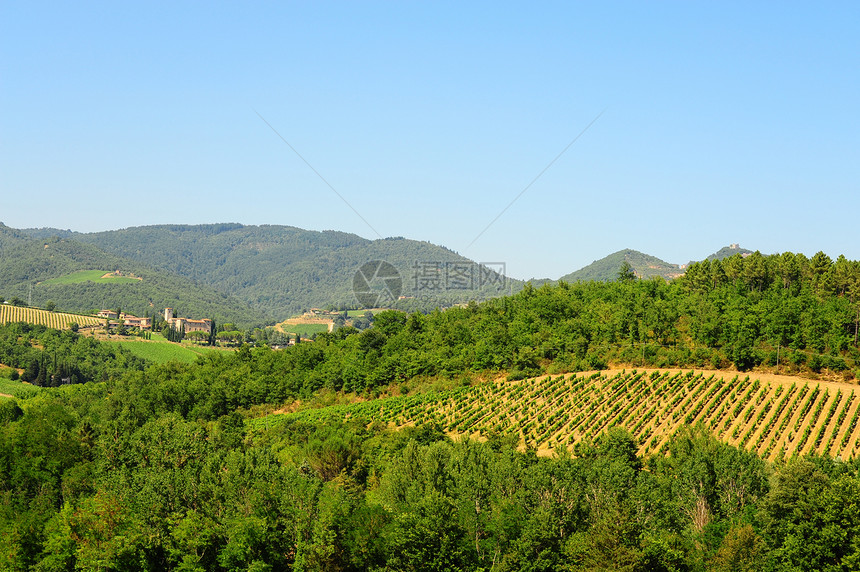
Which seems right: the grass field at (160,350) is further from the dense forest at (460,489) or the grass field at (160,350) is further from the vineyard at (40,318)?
the dense forest at (460,489)

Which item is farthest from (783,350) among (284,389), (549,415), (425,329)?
(284,389)

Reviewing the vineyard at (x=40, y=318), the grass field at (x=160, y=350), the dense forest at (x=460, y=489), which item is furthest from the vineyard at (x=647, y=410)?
the vineyard at (x=40, y=318)

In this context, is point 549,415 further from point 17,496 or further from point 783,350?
point 17,496

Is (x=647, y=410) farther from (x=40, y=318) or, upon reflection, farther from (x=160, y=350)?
(x=40, y=318)

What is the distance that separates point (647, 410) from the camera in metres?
63.8

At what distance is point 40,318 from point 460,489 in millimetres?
177589

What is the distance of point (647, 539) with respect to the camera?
29.0 metres

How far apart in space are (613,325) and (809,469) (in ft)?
159

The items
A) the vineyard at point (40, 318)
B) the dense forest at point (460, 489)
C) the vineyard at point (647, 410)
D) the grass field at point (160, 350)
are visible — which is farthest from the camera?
the vineyard at point (40, 318)

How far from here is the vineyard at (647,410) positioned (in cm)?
5553

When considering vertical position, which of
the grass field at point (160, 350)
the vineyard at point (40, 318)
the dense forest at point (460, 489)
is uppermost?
the vineyard at point (40, 318)

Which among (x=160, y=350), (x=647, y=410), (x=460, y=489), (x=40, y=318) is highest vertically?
(x=40, y=318)

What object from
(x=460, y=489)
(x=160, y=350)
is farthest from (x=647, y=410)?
(x=160, y=350)

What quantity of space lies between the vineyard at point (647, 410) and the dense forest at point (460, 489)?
4.62m
